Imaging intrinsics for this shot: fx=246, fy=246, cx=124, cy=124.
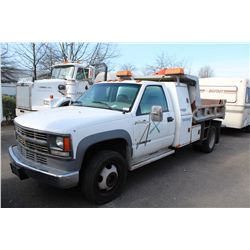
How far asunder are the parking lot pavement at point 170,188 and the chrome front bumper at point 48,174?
0.58 m

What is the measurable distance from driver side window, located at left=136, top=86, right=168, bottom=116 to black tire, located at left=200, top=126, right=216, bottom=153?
2481 mm

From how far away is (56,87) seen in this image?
973cm

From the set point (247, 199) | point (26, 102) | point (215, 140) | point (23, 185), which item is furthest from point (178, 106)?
point (26, 102)

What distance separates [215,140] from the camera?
741 cm

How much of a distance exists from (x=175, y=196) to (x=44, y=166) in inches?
87.8

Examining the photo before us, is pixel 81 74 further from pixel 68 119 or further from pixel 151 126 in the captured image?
pixel 68 119

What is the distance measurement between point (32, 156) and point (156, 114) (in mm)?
2141

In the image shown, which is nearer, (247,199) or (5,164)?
(247,199)

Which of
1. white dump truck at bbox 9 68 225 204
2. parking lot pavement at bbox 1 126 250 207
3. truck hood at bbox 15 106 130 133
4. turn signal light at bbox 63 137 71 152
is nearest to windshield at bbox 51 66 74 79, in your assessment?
parking lot pavement at bbox 1 126 250 207

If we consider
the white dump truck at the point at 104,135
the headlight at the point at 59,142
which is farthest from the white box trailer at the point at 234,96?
the headlight at the point at 59,142

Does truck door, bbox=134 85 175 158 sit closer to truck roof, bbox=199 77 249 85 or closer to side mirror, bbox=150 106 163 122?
side mirror, bbox=150 106 163 122

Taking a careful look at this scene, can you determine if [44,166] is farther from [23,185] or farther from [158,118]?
[158,118]

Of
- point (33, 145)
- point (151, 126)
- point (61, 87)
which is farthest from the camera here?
point (61, 87)

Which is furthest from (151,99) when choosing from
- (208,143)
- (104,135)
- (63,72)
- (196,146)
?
(63,72)
